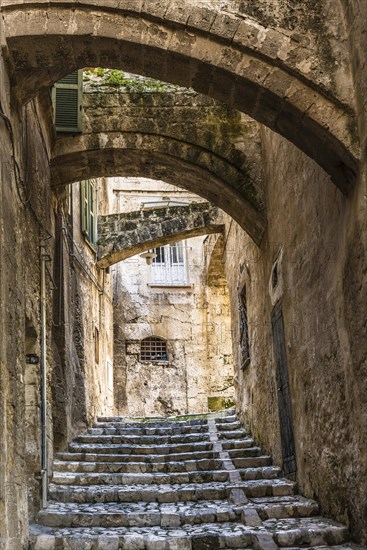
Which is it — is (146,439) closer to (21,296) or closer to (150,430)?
(150,430)

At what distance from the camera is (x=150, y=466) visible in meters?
8.32

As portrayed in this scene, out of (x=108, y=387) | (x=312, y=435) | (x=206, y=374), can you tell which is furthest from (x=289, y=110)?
(x=206, y=374)

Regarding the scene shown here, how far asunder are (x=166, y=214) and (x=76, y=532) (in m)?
7.79

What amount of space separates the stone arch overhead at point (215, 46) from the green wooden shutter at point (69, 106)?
11.0 ft

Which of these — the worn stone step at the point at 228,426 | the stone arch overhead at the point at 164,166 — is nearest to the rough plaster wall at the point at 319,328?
the stone arch overhead at the point at 164,166

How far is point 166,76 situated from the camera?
200 inches

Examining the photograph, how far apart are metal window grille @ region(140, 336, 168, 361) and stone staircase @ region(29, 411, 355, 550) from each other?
7482 millimetres

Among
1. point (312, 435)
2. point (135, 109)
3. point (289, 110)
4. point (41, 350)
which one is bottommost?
point (312, 435)

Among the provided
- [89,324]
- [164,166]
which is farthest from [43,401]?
[89,324]

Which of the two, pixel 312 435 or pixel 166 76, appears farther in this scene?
pixel 312 435

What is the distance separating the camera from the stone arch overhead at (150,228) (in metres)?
12.7

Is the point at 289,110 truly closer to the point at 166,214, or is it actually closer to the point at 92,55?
the point at 92,55

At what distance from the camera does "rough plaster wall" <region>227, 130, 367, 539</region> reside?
4.95 metres

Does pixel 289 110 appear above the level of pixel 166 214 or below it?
below
